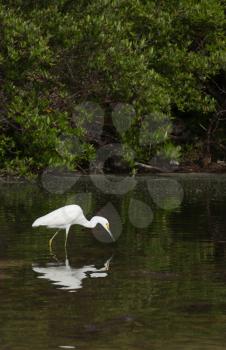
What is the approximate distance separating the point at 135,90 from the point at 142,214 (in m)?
9.71

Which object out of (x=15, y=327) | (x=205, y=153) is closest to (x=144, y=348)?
(x=15, y=327)

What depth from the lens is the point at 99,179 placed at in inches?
1244

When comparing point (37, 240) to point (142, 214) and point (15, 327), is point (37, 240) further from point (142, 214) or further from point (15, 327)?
point (15, 327)

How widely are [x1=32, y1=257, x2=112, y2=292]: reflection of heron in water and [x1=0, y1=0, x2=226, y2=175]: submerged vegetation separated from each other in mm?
13394

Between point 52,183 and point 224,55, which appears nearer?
point 52,183

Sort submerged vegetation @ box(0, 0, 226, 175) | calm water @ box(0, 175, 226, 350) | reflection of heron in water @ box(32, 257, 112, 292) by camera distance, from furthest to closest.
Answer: submerged vegetation @ box(0, 0, 226, 175)
reflection of heron in water @ box(32, 257, 112, 292)
calm water @ box(0, 175, 226, 350)

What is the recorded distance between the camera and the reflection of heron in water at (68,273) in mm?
11829

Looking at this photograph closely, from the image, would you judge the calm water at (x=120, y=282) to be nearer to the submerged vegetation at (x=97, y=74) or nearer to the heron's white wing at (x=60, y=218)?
the heron's white wing at (x=60, y=218)

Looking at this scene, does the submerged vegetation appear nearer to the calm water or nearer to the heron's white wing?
the calm water

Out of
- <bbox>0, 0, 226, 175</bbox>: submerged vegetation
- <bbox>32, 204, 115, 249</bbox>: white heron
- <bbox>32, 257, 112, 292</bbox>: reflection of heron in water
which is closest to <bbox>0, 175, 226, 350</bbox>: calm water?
<bbox>32, 257, 112, 292</bbox>: reflection of heron in water

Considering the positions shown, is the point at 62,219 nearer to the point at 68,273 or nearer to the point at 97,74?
the point at 68,273

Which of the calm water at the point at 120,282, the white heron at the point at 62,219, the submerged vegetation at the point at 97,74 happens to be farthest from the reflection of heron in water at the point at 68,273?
the submerged vegetation at the point at 97,74

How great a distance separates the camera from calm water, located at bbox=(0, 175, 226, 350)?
9.02 meters

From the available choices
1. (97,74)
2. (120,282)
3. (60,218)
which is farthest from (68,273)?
(97,74)
